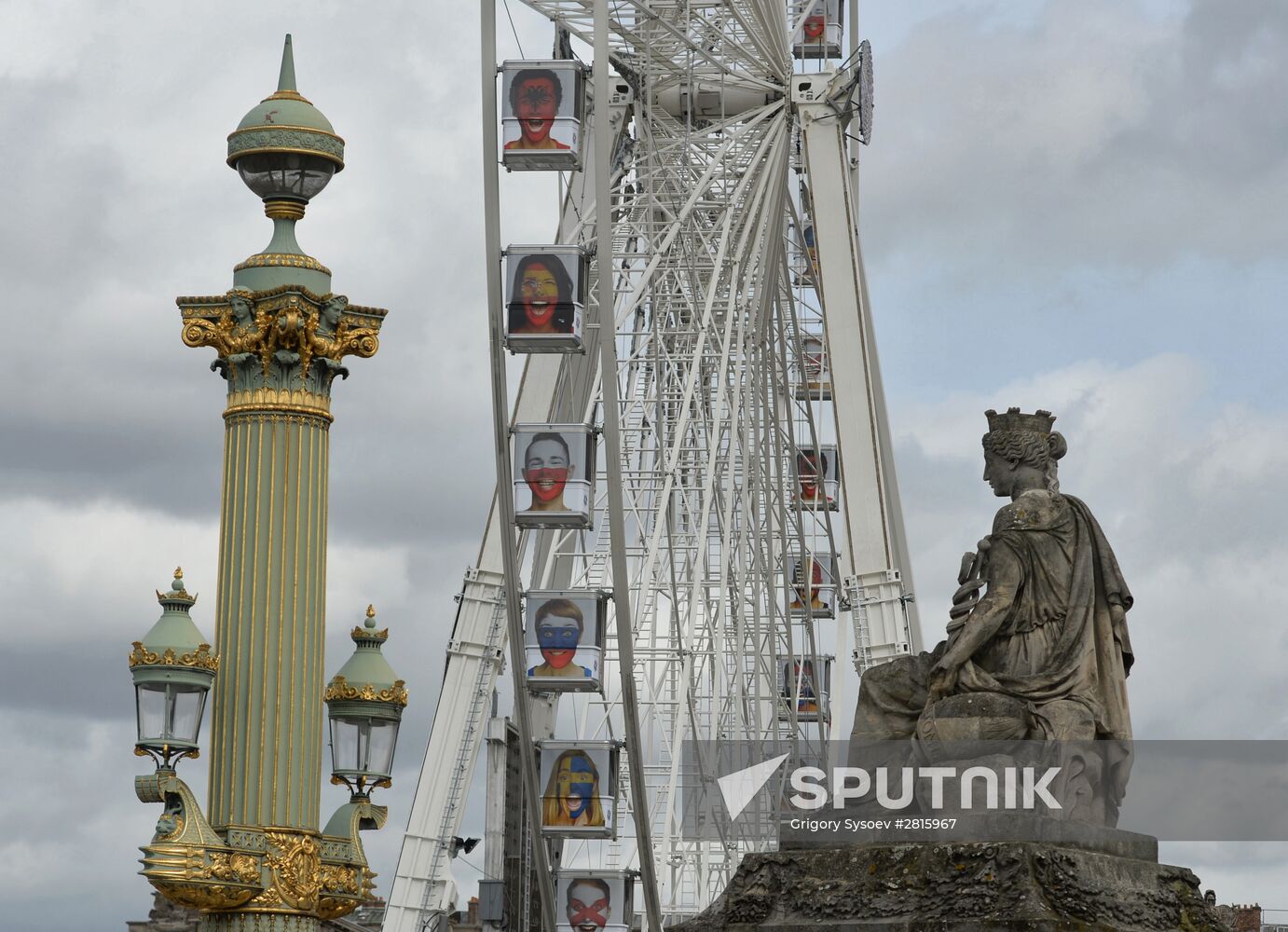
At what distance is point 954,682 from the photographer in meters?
13.1

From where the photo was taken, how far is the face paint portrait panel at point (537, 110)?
88.7ft

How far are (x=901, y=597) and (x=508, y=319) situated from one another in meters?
6.27

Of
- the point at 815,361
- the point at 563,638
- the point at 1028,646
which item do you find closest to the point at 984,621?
the point at 1028,646

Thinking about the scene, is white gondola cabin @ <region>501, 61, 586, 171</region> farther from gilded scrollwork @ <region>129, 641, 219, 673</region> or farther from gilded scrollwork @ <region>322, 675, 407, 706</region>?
gilded scrollwork @ <region>129, 641, 219, 673</region>

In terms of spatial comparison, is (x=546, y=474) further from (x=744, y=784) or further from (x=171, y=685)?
(x=171, y=685)

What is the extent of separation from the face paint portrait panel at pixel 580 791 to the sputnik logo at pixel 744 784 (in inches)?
53.5

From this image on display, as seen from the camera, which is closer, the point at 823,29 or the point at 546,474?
the point at 546,474

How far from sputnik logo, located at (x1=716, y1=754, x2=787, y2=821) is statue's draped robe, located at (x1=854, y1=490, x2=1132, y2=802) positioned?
17465mm

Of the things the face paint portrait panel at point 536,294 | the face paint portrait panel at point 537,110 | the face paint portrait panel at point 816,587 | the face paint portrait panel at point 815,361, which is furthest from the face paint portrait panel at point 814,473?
the face paint portrait panel at point 536,294

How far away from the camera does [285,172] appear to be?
19062mm

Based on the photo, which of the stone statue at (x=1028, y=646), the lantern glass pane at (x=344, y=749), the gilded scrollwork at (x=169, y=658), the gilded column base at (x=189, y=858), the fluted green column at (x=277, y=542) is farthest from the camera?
the fluted green column at (x=277, y=542)

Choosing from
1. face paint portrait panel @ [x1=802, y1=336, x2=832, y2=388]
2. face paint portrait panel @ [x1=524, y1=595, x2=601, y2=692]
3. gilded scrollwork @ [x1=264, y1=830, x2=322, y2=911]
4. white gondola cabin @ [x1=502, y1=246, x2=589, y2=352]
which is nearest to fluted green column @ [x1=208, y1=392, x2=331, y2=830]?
gilded scrollwork @ [x1=264, y1=830, x2=322, y2=911]

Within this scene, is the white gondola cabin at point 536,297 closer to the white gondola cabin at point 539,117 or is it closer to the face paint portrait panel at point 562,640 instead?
the white gondola cabin at point 539,117

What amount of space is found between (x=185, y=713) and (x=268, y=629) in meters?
1.42
